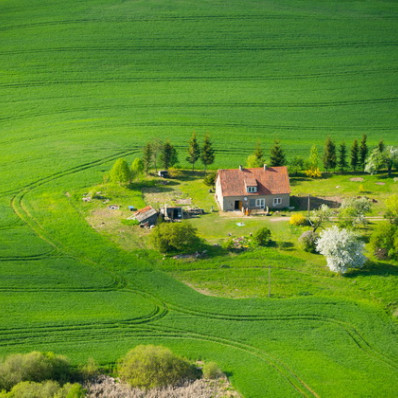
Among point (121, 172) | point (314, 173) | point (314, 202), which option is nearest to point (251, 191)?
point (314, 202)

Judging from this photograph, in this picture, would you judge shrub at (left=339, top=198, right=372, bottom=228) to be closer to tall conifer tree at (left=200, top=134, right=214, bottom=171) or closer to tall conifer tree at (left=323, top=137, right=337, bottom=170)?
tall conifer tree at (left=323, top=137, right=337, bottom=170)

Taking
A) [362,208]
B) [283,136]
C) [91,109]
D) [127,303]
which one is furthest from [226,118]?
[127,303]

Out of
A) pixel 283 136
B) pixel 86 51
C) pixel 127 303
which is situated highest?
pixel 86 51

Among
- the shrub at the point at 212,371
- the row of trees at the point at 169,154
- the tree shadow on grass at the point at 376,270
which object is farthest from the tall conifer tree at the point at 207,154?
the shrub at the point at 212,371

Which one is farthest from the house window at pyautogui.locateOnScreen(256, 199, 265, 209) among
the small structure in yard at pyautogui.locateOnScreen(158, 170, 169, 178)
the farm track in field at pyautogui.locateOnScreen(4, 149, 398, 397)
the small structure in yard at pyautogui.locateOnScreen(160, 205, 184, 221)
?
the farm track in field at pyautogui.locateOnScreen(4, 149, 398, 397)

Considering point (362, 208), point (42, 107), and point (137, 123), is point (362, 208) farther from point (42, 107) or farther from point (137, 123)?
point (42, 107)

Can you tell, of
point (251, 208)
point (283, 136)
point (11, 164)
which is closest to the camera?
point (251, 208)
